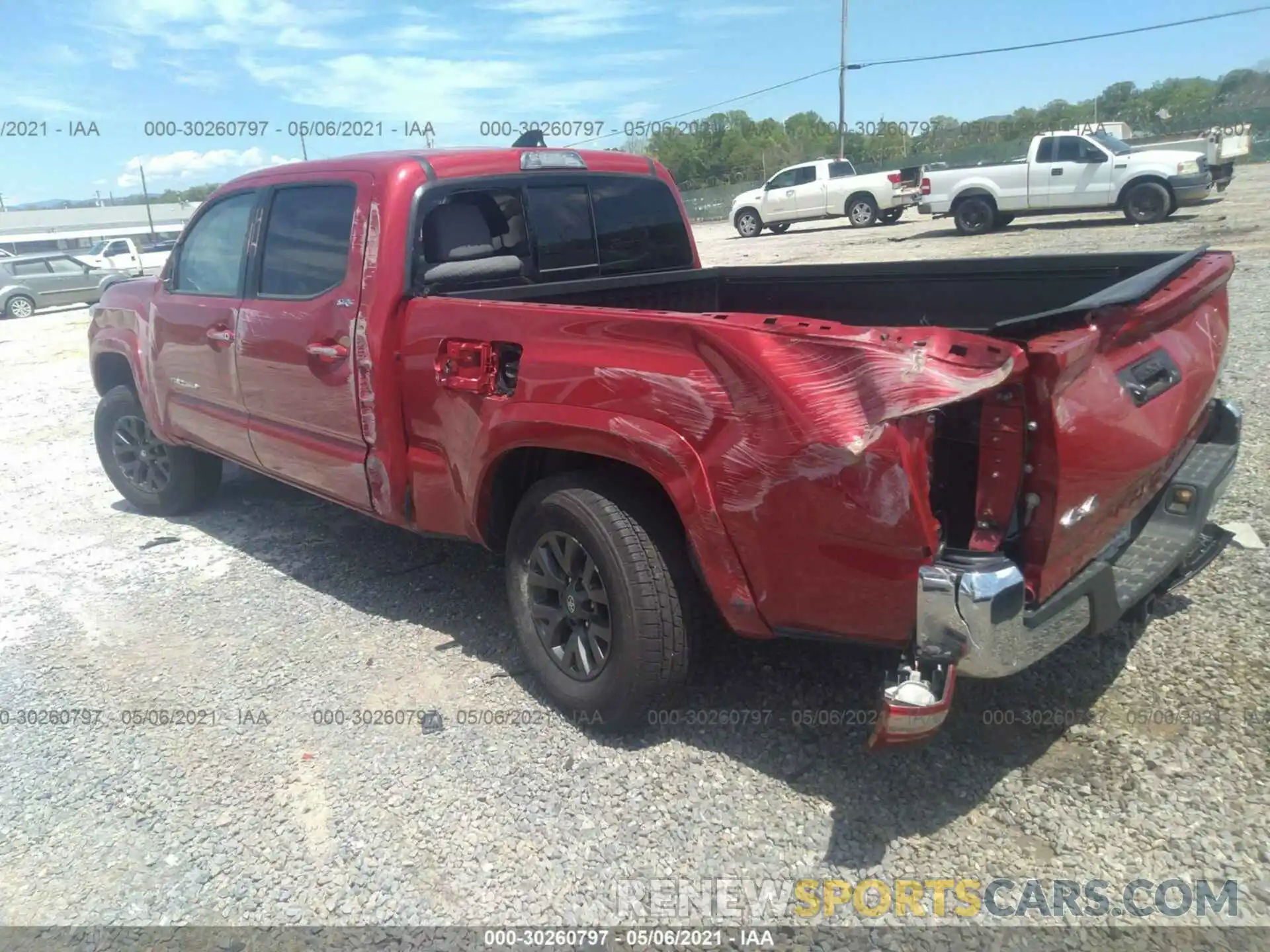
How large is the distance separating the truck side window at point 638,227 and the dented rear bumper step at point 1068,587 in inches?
104

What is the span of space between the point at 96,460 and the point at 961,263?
23.0ft

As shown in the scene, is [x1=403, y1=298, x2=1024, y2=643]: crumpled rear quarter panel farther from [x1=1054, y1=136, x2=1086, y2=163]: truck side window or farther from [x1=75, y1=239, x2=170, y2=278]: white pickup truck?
[x1=75, y1=239, x2=170, y2=278]: white pickup truck

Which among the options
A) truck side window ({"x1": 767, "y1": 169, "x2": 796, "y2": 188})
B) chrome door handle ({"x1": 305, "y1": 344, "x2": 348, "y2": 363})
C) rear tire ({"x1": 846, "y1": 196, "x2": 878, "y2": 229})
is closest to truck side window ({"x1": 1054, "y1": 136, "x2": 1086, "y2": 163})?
rear tire ({"x1": 846, "y1": 196, "x2": 878, "y2": 229})

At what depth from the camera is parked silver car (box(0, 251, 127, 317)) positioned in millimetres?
23531

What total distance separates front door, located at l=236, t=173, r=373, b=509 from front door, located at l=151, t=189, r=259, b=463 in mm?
170

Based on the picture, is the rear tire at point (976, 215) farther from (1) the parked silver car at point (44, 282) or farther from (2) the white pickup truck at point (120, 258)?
(2) the white pickup truck at point (120, 258)

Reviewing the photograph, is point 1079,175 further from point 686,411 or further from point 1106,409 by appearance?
point 686,411

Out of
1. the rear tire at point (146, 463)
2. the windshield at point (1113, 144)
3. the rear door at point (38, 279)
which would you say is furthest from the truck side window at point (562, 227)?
the rear door at point (38, 279)

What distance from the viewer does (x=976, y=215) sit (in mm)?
19172

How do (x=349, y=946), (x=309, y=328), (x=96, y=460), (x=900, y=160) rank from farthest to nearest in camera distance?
(x=900, y=160), (x=96, y=460), (x=309, y=328), (x=349, y=946)

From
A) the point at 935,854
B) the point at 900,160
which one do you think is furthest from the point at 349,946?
the point at 900,160

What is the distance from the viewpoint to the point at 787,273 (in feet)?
15.0

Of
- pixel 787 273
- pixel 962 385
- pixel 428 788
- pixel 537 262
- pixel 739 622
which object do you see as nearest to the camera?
pixel 962 385

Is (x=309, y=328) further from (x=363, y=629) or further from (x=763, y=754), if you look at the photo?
(x=763, y=754)
